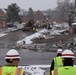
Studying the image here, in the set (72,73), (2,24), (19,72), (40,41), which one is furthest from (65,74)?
(2,24)

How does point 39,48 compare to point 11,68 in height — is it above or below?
below

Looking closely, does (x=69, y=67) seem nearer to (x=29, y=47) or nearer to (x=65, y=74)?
(x=65, y=74)

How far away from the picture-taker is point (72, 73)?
4367 mm

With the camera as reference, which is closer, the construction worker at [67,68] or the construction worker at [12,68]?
the construction worker at [67,68]

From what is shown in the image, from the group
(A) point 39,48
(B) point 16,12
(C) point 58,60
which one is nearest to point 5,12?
(B) point 16,12

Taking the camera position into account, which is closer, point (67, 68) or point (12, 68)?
→ point (67, 68)

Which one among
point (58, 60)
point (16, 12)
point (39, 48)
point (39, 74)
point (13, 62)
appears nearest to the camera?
point (13, 62)

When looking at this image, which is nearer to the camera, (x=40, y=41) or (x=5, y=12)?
(x=40, y=41)

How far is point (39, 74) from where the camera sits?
13359 mm

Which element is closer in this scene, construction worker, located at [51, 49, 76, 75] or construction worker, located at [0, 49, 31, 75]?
construction worker, located at [51, 49, 76, 75]

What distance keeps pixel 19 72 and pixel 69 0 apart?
235 feet

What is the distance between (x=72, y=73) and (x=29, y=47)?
23.0 m

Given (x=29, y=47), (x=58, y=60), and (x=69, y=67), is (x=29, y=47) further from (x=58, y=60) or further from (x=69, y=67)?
(x=69, y=67)

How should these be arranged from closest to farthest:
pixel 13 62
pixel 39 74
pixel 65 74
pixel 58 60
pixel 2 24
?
1. pixel 65 74
2. pixel 13 62
3. pixel 58 60
4. pixel 39 74
5. pixel 2 24
